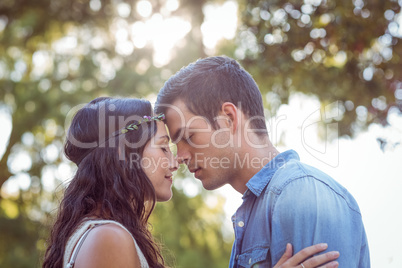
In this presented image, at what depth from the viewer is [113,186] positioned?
2.76 meters

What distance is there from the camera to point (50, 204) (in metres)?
7.89

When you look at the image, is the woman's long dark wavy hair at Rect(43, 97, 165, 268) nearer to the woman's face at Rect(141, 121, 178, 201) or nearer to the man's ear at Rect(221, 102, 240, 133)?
the woman's face at Rect(141, 121, 178, 201)

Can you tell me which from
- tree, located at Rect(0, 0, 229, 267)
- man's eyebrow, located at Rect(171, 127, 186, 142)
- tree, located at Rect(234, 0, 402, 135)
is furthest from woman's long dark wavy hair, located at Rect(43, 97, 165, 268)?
tree, located at Rect(0, 0, 229, 267)

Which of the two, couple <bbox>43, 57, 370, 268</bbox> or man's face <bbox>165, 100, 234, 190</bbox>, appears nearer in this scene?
couple <bbox>43, 57, 370, 268</bbox>

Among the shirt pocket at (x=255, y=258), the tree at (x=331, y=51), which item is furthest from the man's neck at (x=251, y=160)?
the tree at (x=331, y=51)

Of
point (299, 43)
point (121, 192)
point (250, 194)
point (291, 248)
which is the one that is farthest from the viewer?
point (299, 43)

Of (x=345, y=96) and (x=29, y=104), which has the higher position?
(x=29, y=104)

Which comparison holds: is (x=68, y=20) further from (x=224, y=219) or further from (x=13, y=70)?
(x=224, y=219)

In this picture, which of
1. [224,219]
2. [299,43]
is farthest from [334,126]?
[224,219]

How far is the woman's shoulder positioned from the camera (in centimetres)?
224

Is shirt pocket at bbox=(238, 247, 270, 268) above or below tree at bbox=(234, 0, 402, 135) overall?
below

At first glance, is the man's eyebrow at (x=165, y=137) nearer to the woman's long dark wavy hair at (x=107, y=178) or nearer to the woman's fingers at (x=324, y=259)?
the woman's long dark wavy hair at (x=107, y=178)

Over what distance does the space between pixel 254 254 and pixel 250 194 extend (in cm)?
36

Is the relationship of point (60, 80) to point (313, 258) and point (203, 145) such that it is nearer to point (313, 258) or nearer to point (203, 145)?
point (203, 145)
